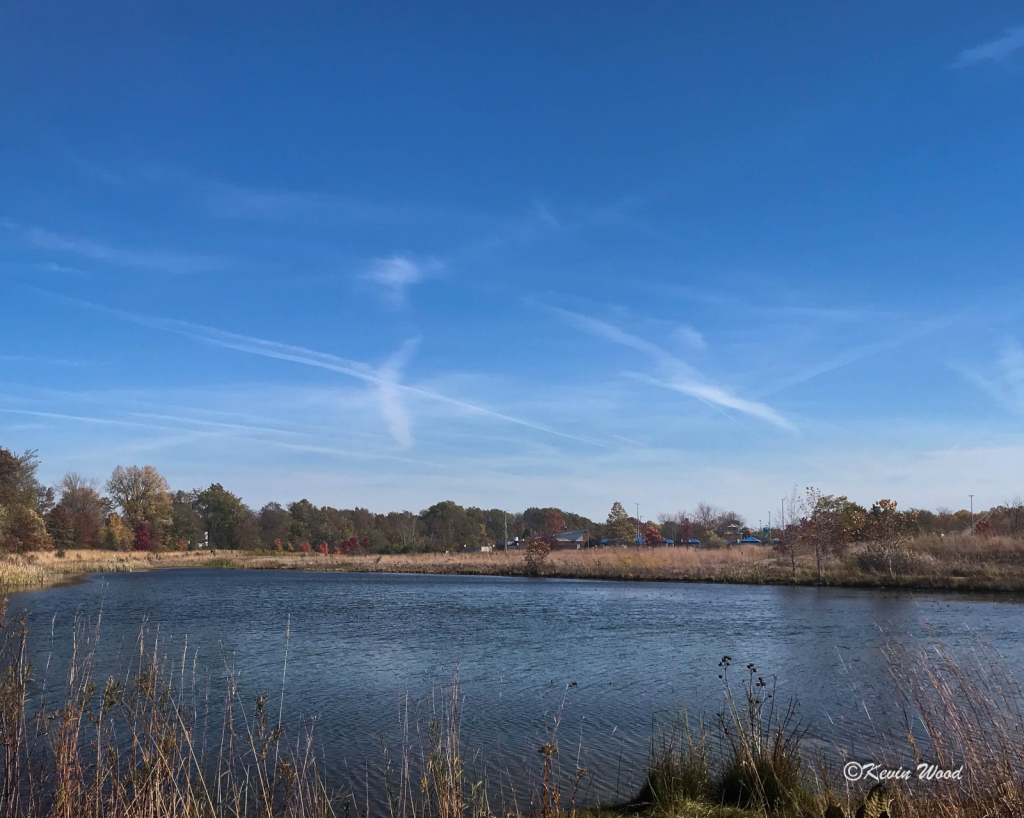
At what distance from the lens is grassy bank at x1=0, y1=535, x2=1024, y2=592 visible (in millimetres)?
41031

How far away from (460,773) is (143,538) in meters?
94.4

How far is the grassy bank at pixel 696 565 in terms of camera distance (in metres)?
41.0

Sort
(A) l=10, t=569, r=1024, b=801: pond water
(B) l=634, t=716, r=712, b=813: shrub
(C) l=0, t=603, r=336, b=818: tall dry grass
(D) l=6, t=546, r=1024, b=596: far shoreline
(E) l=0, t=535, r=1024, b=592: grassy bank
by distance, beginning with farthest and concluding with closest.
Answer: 1. (E) l=0, t=535, r=1024, b=592: grassy bank
2. (D) l=6, t=546, r=1024, b=596: far shoreline
3. (A) l=10, t=569, r=1024, b=801: pond water
4. (B) l=634, t=716, r=712, b=813: shrub
5. (C) l=0, t=603, r=336, b=818: tall dry grass

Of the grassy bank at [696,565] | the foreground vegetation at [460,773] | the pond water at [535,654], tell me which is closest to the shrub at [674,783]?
the foreground vegetation at [460,773]

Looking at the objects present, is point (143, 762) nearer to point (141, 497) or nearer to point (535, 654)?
point (535, 654)

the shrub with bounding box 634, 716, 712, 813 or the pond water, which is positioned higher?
the shrub with bounding box 634, 716, 712, 813

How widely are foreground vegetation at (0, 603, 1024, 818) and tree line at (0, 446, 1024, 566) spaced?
38.2 m

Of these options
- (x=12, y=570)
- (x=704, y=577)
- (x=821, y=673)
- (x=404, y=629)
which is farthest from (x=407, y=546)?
(x=821, y=673)

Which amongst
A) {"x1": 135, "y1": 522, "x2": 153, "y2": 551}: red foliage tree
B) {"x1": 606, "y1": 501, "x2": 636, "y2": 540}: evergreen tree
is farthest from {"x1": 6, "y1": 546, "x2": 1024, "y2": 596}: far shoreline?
{"x1": 606, "y1": 501, "x2": 636, "y2": 540}: evergreen tree

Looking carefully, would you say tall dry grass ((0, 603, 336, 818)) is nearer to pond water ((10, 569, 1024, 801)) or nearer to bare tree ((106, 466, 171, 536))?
pond water ((10, 569, 1024, 801))

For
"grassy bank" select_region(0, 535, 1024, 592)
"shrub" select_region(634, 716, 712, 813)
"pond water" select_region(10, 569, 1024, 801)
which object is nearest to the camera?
"shrub" select_region(634, 716, 712, 813)

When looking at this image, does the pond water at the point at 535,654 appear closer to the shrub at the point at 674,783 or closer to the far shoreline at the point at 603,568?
the shrub at the point at 674,783

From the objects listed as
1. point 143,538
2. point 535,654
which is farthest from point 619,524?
point 535,654

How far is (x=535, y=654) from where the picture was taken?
19.4 metres
